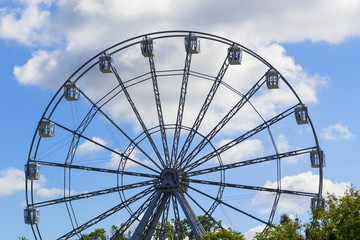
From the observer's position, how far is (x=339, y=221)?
178ft

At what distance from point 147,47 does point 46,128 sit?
31.6 ft

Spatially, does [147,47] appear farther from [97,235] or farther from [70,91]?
[97,235]

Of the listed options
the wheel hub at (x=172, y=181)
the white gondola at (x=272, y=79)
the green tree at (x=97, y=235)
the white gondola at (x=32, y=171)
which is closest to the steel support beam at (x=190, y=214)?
the wheel hub at (x=172, y=181)

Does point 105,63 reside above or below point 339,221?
above

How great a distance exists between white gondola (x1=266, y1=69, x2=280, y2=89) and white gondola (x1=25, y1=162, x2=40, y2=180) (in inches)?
707

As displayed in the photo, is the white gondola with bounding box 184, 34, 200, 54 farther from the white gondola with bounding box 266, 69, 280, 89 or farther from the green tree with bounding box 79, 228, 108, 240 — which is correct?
the green tree with bounding box 79, 228, 108, 240

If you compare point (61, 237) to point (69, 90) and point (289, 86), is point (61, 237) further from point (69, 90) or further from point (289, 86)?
point (289, 86)

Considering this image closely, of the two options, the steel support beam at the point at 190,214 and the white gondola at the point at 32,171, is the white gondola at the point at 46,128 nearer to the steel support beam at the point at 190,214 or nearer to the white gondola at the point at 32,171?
the white gondola at the point at 32,171

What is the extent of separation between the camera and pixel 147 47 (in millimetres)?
62531

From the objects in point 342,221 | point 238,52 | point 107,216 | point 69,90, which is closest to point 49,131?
point 69,90

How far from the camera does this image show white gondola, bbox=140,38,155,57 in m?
62.6

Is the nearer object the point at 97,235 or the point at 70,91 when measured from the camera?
the point at 70,91

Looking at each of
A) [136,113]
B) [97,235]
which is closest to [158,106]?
[136,113]

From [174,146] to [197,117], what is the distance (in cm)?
272
